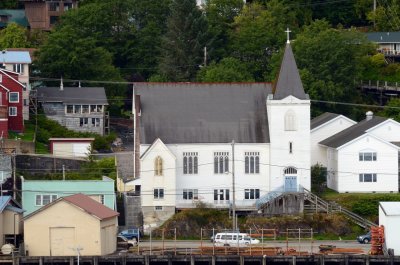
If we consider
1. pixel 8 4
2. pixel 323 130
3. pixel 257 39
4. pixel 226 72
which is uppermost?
pixel 8 4

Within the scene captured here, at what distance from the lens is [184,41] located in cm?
11550

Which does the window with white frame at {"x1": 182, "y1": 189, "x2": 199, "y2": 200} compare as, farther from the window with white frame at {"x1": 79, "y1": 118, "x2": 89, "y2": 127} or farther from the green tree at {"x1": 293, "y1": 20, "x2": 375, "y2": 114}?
the green tree at {"x1": 293, "y1": 20, "x2": 375, "y2": 114}

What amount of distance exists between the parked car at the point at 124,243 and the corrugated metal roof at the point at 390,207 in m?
12.2

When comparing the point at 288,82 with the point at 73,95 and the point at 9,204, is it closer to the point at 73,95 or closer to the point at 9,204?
the point at 9,204

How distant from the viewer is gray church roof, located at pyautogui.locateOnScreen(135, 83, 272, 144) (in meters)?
93.1

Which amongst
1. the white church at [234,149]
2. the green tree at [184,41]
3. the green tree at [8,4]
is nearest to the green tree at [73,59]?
the green tree at [184,41]

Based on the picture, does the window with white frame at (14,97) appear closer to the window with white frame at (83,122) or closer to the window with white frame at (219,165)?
the window with white frame at (83,122)

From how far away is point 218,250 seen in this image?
271 ft

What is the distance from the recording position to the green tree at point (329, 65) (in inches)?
4215

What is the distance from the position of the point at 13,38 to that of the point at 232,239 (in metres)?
37.4

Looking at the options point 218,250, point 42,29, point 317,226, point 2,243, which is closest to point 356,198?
point 317,226

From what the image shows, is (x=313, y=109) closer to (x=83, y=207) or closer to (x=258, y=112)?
(x=258, y=112)

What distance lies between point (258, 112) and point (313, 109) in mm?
13789

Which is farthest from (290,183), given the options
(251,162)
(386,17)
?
(386,17)
